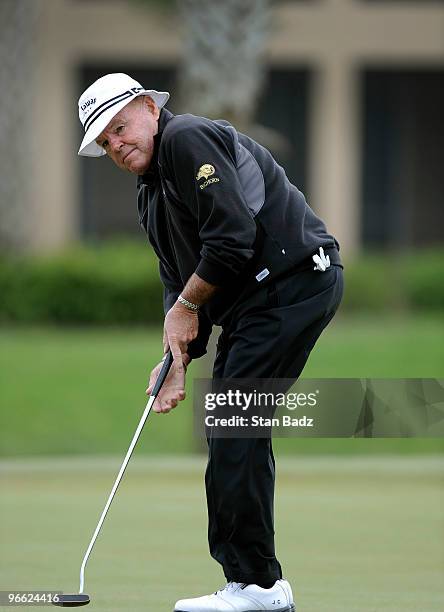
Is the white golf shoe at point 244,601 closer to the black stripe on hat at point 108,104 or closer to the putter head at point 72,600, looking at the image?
the putter head at point 72,600

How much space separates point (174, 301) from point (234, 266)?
2.14 ft

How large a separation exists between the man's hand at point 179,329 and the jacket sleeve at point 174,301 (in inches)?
10.3

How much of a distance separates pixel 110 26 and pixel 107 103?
1862 centimetres

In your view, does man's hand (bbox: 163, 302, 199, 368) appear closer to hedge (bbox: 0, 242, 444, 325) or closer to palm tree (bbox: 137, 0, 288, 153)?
palm tree (bbox: 137, 0, 288, 153)

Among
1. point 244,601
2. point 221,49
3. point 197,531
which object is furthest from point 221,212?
point 221,49

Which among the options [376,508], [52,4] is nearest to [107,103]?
[376,508]

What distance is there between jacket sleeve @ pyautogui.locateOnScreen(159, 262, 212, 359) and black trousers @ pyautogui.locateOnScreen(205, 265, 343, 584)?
1.23 ft

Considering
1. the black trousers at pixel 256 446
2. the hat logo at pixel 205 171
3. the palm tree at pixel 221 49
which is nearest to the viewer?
the hat logo at pixel 205 171

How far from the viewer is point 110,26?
2302 centimetres

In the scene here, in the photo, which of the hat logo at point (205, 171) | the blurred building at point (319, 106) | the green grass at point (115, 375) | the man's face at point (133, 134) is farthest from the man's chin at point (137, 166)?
the blurred building at point (319, 106)

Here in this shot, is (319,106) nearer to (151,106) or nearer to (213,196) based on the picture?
(151,106)

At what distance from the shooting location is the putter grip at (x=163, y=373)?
5.03 metres

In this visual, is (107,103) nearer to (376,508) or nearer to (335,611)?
(335,611)

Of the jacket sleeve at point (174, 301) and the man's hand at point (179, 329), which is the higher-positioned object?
the jacket sleeve at point (174, 301)
